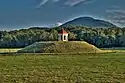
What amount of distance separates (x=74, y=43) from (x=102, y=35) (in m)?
86.6

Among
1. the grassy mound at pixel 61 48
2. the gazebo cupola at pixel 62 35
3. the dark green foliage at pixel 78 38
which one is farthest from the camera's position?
the dark green foliage at pixel 78 38

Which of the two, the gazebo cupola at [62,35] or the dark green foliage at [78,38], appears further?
the dark green foliage at [78,38]

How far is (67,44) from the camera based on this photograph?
89875 mm

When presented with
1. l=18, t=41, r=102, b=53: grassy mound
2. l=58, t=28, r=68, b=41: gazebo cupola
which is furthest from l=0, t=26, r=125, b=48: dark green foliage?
l=18, t=41, r=102, b=53: grassy mound

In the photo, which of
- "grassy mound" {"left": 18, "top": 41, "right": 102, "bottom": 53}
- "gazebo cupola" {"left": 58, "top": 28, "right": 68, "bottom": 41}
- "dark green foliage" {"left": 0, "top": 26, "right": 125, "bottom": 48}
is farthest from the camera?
"dark green foliage" {"left": 0, "top": 26, "right": 125, "bottom": 48}

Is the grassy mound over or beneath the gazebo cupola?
beneath

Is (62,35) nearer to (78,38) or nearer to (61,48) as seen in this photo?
(61,48)

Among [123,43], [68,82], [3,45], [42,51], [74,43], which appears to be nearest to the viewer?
[68,82]

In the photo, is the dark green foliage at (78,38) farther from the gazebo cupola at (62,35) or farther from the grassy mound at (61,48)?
the grassy mound at (61,48)

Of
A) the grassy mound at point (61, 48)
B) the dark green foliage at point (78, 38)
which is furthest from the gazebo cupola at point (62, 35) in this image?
the dark green foliage at point (78, 38)

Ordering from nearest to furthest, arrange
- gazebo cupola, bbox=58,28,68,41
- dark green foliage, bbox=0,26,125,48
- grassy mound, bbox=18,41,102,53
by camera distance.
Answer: grassy mound, bbox=18,41,102,53
gazebo cupola, bbox=58,28,68,41
dark green foliage, bbox=0,26,125,48

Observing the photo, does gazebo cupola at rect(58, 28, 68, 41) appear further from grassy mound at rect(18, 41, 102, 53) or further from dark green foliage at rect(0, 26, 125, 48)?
dark green foliage at rect(0, 26, 125, 48)

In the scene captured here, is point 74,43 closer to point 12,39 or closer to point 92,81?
point 92,81

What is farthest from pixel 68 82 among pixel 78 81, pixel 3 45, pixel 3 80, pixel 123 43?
pixel 3 45
